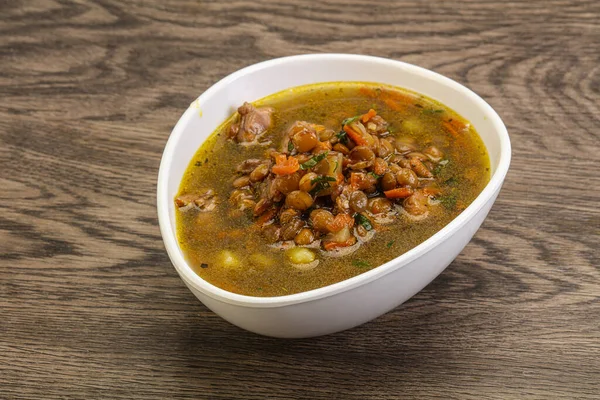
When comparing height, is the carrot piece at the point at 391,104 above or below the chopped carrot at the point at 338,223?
above

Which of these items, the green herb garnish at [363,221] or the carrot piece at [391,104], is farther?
the carrot piece at [391,104]

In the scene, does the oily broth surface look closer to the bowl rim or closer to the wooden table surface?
the bowl rim

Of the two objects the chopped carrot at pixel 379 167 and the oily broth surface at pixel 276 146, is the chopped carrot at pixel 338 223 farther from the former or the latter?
the chopped carrot at pixel 379 167

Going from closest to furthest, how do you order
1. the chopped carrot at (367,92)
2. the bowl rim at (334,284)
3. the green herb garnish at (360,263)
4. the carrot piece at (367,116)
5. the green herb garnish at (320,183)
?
the bowl rim at (334,284)
the green herb garnish at (360,263)
the green herb garnish at (320,183)
the carrot piece at (367,116)
the chopped carrot at (367,92)

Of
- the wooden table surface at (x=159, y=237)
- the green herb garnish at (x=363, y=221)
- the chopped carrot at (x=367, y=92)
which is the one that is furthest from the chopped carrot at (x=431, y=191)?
the chopped carrot at (x=367, y=92)

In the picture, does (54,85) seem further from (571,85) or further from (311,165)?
(571,85)

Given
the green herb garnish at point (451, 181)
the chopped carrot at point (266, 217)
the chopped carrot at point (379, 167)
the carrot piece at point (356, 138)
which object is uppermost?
the carrot piece at point (356, 138)

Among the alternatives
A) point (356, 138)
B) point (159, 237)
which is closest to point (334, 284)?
point (356, 138)
